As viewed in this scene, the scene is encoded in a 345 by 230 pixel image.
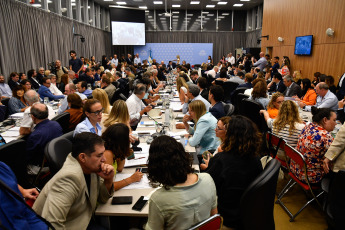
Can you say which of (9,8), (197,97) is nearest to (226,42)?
(9,8)

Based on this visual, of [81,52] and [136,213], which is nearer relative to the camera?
[136,213]

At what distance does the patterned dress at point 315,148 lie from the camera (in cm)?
275

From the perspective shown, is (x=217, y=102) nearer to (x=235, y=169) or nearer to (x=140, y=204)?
(x=235, y=169)

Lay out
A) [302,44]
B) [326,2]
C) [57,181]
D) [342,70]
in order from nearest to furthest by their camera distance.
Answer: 1. [57,181]
2. [342,70]
3. [326,2]
4. [302,44]

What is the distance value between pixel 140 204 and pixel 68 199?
0.52 metres

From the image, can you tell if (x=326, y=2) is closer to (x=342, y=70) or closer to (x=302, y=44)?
(x=302, y=44)

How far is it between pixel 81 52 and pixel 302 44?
10045 mm

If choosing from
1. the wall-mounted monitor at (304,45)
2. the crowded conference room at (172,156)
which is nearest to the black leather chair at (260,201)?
the crowded conference room at (172,156)

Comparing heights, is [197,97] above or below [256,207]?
above

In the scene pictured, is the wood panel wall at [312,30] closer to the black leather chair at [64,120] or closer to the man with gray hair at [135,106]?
the man with gray hair at [135,106]

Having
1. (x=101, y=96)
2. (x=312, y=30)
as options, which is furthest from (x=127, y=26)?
(x=101, y=96)

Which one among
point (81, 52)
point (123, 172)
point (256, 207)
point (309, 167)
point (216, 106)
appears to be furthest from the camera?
point (81, 52)

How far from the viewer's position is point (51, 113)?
14.9 ft

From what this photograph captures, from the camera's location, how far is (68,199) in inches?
63.6
